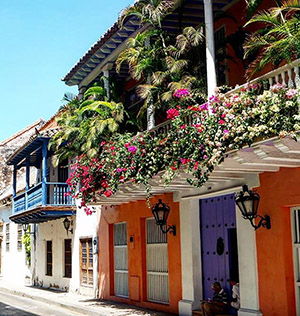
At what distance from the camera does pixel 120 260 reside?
16.6 metres

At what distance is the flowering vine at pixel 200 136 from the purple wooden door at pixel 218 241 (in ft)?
7.09

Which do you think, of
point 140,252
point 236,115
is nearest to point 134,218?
point 140,252

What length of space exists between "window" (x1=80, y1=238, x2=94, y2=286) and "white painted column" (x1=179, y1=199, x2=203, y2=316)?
19.8 ft

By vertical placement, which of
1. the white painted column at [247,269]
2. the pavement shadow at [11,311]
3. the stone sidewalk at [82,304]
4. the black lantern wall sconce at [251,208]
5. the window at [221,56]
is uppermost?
the window at [221,56]

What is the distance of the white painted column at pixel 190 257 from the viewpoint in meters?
12.7

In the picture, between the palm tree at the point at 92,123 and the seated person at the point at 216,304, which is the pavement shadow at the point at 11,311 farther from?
the seated person at the point at 216,304

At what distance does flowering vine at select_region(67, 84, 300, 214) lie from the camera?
25.8ft

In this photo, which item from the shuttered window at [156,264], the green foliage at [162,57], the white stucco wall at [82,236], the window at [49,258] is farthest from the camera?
the window at [49,258]

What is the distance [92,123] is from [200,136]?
5.61 meters

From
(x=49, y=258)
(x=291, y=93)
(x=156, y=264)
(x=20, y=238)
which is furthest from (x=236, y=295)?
(x=20, y=238)

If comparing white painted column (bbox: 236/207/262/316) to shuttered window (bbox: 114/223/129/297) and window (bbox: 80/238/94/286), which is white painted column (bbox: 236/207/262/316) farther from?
window (bbox: 80/238/94/286)

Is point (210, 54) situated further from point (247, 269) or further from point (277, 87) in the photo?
point (247, 269)

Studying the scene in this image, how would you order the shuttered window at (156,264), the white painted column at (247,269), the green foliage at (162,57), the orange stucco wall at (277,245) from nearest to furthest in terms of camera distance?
the orange stucco wall at (277,245)
the white painted column at (247,269)
the green foliage at (162,57)
the shuttered window at (156,264)

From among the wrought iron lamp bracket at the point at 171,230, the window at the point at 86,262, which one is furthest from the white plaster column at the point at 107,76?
the window at the point at 86,262
